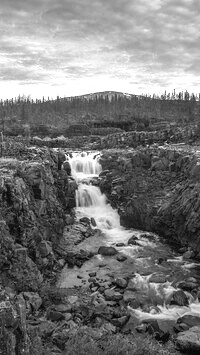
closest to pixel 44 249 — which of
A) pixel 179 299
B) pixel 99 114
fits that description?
pixel 179 299

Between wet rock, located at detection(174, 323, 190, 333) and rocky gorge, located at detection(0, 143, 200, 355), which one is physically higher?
rocky gorge, located at detection(0, 143, 200, 355)

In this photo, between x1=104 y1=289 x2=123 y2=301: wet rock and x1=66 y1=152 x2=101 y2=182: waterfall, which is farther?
x1=66 y1=152 x2=101 y2=182: waterfall

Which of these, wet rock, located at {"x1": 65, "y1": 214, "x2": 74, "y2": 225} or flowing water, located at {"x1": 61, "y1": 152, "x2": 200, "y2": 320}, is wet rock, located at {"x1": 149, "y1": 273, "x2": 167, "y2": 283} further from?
wet rock, located at {"x1": 65, "y1": 214, "x2": 74, "y2": 225}

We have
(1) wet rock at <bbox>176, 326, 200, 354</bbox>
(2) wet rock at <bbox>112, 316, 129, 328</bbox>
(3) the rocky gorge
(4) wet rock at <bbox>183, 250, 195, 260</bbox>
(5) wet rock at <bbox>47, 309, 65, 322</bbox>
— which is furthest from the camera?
(4) wet rock at <bbox>183, 250, 195, 260</bbox>

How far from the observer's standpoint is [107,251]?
2875cm

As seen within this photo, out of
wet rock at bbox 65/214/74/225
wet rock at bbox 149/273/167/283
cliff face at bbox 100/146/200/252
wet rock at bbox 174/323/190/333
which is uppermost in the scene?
cliff face at bbox 100/146/200/252

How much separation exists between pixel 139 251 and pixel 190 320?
10.7 meters

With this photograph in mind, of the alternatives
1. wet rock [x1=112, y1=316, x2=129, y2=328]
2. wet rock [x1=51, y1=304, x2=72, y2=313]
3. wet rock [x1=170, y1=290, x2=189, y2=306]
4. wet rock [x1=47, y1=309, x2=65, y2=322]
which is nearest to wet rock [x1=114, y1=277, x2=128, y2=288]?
wet rock [x1=170, y1=290, x2=189, y2=306]

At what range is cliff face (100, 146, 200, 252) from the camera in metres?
31.1

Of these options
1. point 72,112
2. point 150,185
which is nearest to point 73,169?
point 150,185

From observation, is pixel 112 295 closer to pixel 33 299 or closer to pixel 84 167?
pixel 33 299

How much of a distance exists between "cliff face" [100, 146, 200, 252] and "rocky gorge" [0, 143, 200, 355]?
107 mm

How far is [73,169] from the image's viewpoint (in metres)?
46.8

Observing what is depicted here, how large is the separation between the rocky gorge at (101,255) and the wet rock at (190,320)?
0.20 feet
